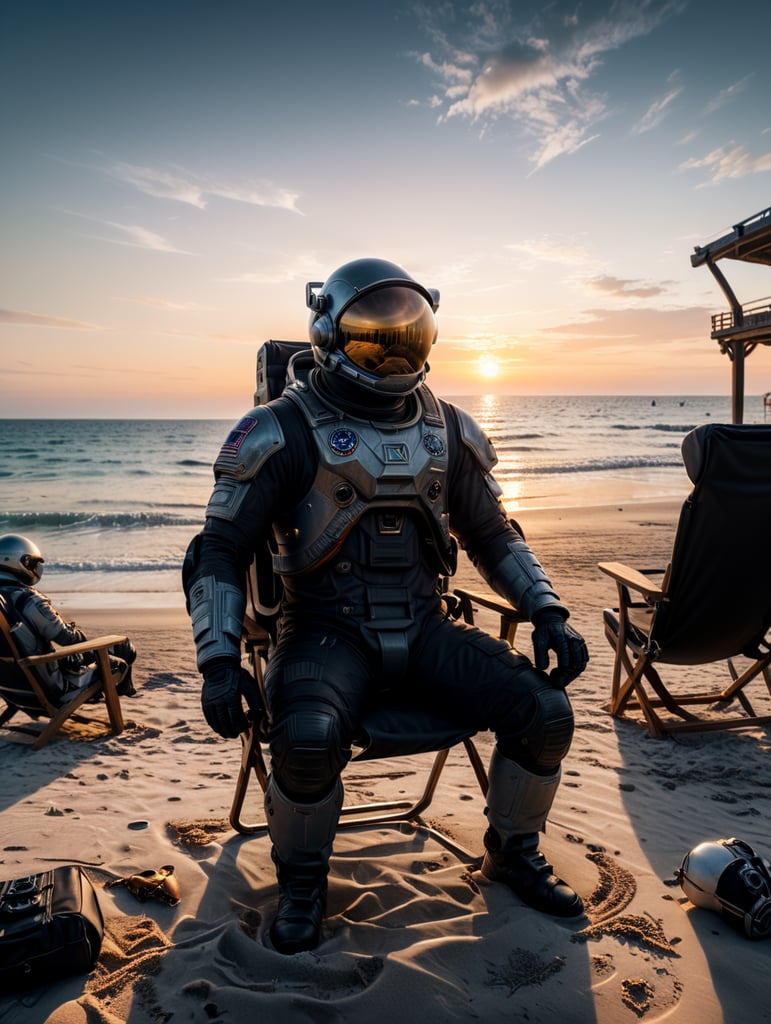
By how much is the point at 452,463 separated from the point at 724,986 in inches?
83.4

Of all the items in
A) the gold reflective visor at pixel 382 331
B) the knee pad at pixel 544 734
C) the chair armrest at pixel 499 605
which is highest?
the gold reflective visor at pixel 382 331

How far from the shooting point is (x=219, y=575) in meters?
2.79

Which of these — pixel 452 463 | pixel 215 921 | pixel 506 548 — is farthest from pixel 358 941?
pixel 452 463

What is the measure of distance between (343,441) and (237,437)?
0.42m

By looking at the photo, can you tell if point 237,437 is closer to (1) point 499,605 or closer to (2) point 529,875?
(1) point 499,605

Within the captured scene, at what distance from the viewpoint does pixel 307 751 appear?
2455 millimetres

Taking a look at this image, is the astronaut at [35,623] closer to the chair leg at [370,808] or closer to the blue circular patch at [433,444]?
the chair leg at [370,808]

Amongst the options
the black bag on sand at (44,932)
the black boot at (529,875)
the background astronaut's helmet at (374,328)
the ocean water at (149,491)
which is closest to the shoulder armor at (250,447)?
the background astronaut's helmet at (374,328)

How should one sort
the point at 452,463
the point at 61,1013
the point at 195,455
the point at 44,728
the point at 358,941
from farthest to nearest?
1. the point at 195,455
2. the point at 44,728
3. the point at 452,463
4. the point at 358,941
5. the point at 61,1013

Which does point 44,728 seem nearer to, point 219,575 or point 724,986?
point 219,575

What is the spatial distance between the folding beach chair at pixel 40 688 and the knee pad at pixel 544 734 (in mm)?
3001

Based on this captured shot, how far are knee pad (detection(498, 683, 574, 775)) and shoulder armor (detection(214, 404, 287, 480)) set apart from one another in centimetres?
137

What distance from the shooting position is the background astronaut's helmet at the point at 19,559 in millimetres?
4844

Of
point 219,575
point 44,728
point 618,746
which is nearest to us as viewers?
point 219,575
